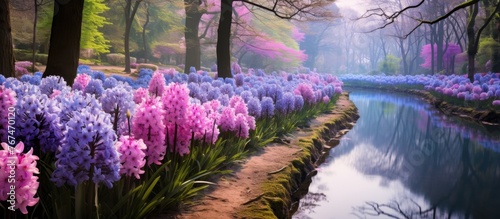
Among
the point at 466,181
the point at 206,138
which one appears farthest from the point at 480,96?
the point at 206,138

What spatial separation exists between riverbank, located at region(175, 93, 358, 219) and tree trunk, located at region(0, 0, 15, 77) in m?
4.16

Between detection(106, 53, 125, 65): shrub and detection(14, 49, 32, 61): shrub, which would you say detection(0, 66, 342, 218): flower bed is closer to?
detection(14, 49, 32, 61): shrub

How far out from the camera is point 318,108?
14.6 metres

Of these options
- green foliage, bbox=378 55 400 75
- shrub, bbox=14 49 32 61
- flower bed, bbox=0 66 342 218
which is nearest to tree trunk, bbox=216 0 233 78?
flower bed, bbox=0 66 342 218

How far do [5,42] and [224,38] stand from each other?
25.3ft

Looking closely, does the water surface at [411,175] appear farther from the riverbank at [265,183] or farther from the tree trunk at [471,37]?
the tree trunk at [471,37]

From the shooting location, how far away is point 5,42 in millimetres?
6855

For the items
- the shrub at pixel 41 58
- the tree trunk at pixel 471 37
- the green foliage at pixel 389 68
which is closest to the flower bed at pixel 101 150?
the tree trunk at pixel 471 37

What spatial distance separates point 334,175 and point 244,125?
2922 mm

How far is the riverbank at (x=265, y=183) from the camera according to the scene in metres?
4.60

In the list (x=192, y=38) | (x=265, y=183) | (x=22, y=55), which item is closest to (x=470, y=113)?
(x=192, y=38)

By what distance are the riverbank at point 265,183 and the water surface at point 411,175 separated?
39 centimetres

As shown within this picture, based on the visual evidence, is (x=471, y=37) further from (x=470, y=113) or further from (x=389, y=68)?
(x=389, y=68)

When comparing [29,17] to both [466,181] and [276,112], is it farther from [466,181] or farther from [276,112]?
[466,181]
